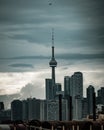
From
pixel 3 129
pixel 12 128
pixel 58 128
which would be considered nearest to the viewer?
pixel 3 129

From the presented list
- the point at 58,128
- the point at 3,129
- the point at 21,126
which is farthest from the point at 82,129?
the point at 3,129

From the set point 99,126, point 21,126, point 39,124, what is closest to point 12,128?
point 21,126

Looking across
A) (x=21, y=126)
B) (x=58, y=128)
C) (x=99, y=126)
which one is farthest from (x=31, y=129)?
(x=99, y=126)

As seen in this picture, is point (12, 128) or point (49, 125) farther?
point (49, 125)

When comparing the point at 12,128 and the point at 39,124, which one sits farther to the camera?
the point at 39,124

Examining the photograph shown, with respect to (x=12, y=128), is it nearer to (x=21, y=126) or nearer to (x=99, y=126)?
(x=21, y=126)

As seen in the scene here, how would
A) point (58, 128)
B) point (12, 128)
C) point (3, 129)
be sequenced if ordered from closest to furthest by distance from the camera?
point (3, 129), point (12, 128), point (58, 128)

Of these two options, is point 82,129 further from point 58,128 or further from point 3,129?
point 3,129

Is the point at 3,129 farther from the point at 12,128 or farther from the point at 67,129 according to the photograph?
the point at 67,129
